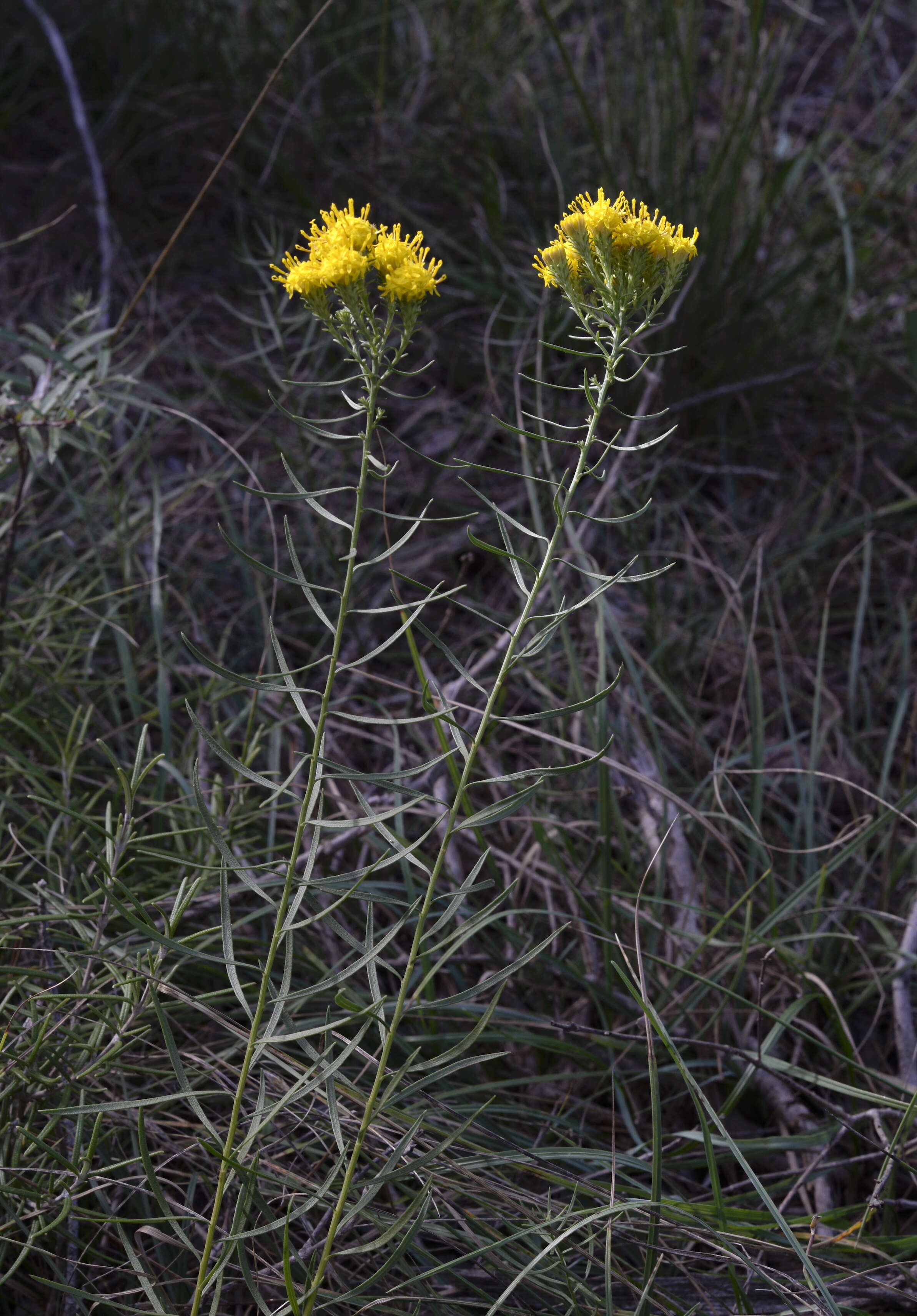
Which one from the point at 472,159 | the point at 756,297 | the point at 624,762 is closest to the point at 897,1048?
the point at 624,762

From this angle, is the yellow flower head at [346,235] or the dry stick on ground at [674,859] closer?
the yellow flower head at [346,235]

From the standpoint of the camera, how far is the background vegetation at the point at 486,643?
108cm

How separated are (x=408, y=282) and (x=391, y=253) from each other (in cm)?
3

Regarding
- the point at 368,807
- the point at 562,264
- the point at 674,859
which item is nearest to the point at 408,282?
the point at 562,264

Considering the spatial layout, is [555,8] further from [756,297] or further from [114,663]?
[114,663]

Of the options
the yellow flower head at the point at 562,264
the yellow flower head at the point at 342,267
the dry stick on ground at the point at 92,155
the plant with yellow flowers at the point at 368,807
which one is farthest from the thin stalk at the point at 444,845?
the dry stick on ground at the point at 92,155

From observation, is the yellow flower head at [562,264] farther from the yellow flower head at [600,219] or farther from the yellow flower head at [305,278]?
the yellow flower head at [305,278]

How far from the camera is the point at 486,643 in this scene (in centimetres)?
196

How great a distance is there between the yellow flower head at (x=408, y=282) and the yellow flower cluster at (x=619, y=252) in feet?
0.34

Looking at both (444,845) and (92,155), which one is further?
(92,155)

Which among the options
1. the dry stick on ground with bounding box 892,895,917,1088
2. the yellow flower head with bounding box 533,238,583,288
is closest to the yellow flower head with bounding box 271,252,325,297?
the yellow flower head with bounding box 533,238,583,288

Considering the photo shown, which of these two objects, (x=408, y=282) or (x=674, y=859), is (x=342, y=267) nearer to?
(x=408, y=282)

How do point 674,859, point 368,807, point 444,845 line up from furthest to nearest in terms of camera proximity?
point 674,859
point 368,807
point 444,845

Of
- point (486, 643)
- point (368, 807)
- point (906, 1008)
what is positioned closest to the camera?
point (368, 807)
